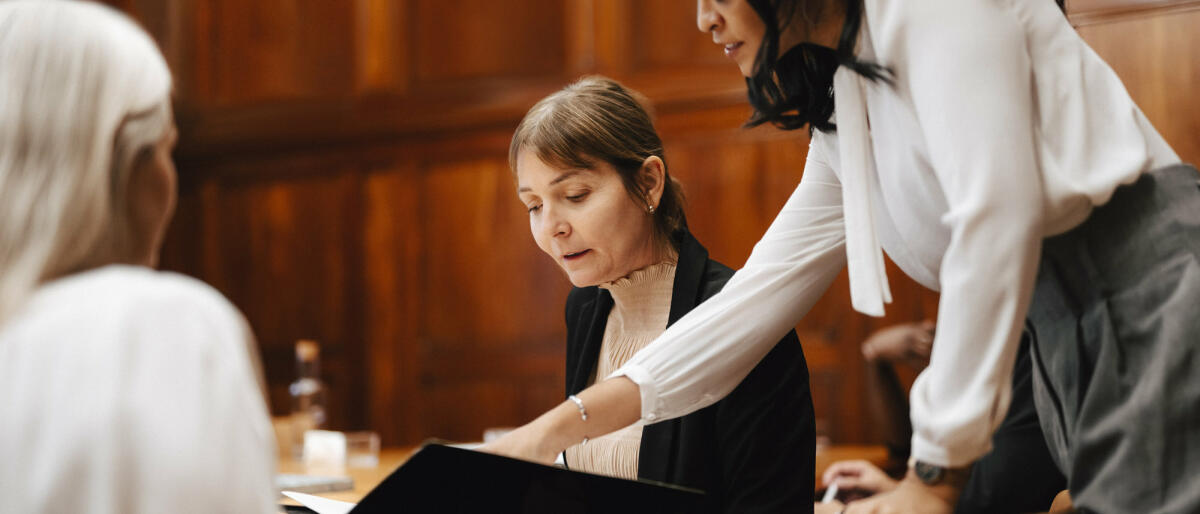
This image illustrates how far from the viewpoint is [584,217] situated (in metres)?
1.69

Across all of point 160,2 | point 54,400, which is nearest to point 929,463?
point 54,400

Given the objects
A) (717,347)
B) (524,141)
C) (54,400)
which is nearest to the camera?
(54,400)

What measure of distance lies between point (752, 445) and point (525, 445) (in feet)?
1.20

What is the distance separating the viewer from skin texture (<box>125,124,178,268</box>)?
33.4 inches

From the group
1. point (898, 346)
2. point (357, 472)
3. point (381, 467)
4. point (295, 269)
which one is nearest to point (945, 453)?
point (357, 472)

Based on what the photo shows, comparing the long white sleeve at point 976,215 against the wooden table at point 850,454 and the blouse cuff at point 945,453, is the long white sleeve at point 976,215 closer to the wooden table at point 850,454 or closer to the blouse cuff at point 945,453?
the blouse cuff at point 945,453

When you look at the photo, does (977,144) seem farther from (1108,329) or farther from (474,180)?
(474,180)

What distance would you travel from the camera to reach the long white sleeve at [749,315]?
1.38 metres

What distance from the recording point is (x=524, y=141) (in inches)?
67.9

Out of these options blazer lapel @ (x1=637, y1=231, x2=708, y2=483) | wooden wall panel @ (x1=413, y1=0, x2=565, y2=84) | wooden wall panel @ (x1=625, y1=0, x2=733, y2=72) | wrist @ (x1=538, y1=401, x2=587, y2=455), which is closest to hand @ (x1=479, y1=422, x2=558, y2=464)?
wrist @ (x1=538, y1=401, x2=587, y2=455)

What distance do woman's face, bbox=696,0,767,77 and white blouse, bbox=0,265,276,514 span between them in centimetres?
66

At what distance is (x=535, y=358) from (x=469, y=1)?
5.85 ft

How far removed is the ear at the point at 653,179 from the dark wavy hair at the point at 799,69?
1.39 feet

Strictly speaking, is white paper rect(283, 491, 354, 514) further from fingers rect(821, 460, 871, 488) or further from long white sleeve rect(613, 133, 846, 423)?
fingers rect(821, 460, 871, 488)
